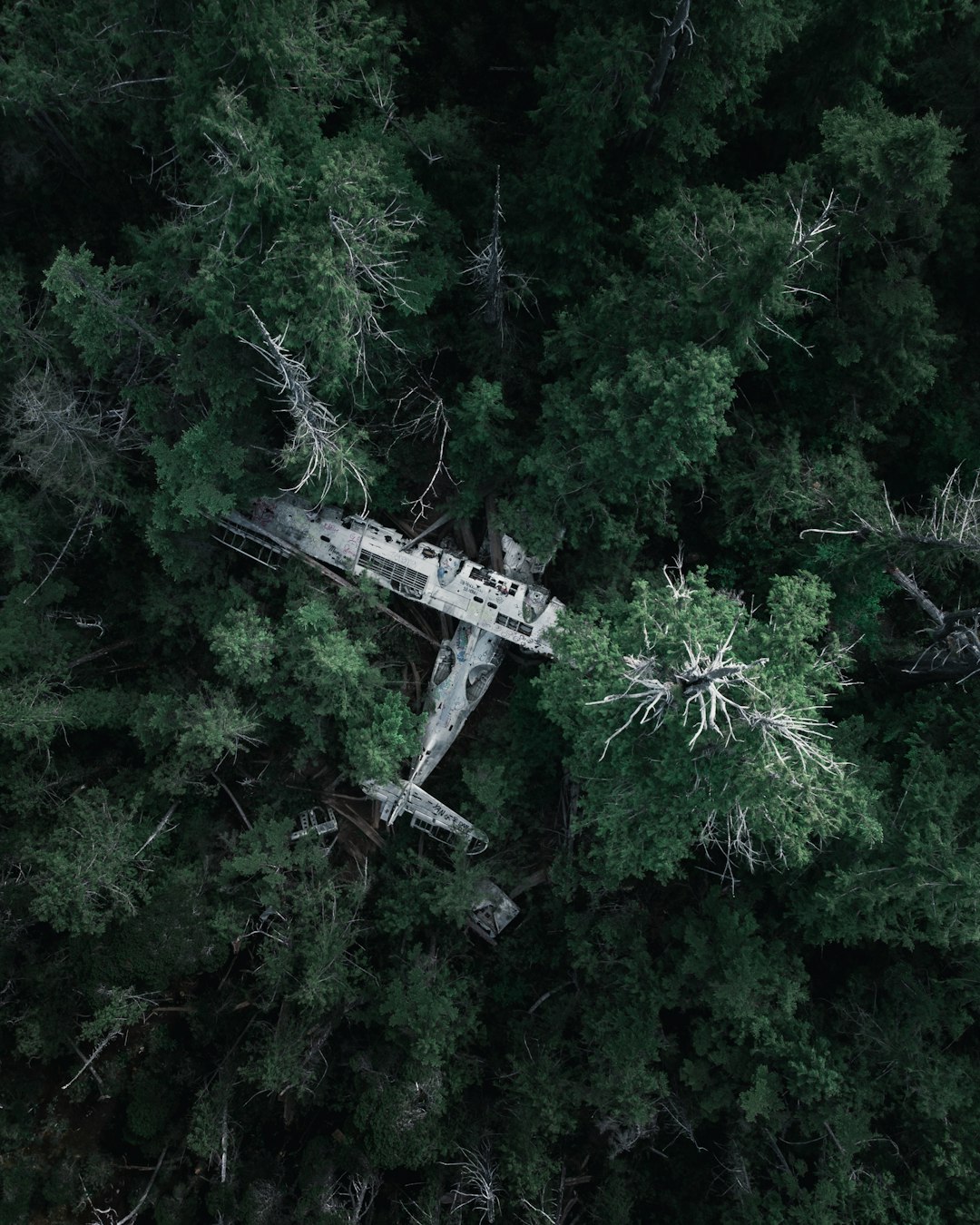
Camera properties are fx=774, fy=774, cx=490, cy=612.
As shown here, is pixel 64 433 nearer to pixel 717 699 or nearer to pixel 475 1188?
pixel 717 699

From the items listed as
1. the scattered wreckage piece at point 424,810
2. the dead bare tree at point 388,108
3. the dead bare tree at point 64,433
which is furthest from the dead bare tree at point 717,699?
the dead bare tree at point 64,433

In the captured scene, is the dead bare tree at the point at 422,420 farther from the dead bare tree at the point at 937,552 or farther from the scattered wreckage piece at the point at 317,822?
the dead bare tree at the point at 937,552

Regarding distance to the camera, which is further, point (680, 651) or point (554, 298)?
point (554, 298)

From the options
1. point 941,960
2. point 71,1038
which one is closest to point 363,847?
point 71,1038

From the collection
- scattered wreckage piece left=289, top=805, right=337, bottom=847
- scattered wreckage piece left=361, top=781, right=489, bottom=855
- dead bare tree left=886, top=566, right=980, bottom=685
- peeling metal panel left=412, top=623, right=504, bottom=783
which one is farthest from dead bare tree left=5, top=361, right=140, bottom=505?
dead bare tree left=886, top=566, right=980, bottom=685

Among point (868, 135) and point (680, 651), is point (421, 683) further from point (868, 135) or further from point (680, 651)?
point (868, 135)

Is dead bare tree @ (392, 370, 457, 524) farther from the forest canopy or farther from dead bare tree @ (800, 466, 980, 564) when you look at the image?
dead bare tree @ (800, 466, 980, 564)

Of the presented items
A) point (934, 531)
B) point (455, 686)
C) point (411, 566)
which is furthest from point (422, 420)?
point (934, 531)

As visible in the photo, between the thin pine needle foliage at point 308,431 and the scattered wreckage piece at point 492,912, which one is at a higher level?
the thin pine needle foliage at point 308,431
